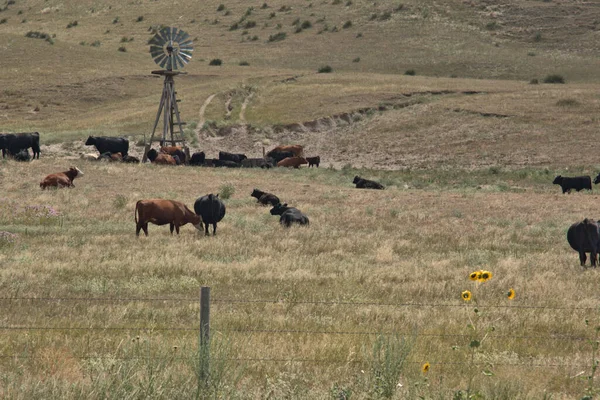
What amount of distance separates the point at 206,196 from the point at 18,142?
22209mm

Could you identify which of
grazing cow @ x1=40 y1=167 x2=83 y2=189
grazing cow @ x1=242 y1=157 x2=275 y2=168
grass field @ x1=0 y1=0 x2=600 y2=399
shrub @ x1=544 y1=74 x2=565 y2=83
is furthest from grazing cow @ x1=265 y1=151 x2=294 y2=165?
shrub @ x1=544 y1=74 x2=565 y2=83

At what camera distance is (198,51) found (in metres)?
92.8

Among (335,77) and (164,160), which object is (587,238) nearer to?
(164,160)

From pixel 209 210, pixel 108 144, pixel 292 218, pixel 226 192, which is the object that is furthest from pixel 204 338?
pixel 108 144

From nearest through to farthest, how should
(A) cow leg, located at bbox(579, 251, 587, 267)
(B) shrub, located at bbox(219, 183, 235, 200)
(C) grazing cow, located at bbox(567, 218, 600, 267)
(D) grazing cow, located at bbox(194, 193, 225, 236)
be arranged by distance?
(C) grazing cow, located at bbox(567, 218, 600, 267) < (A) cow leg, located at bbox(579, 251, 587, 267) < (D) grazing cow, located at bbox(194, 193, 225, 236) < (B) shrub, located at bbox(219, 183, 235, 200)

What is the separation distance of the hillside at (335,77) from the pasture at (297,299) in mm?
26415

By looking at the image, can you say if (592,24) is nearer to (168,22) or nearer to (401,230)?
(168,22)

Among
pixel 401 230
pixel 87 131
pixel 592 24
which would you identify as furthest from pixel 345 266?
pixel 592 24

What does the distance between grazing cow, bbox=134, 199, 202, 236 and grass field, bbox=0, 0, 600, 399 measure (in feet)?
1.65

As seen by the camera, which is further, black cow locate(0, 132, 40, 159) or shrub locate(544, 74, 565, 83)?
shrub locate(544, 74, 565, 83)

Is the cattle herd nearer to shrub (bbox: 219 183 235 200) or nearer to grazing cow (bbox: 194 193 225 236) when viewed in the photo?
grazing cow (bbox: 194 193 225 236)

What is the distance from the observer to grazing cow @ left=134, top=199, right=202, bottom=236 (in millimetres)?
18922

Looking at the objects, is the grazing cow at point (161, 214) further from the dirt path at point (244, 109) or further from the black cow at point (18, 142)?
the dirt path at point (244, 109)

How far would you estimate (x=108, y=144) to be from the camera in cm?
4384
